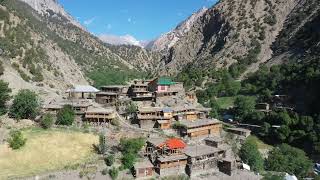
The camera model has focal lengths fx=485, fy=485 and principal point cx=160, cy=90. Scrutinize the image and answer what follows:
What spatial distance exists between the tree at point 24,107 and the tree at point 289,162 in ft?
113

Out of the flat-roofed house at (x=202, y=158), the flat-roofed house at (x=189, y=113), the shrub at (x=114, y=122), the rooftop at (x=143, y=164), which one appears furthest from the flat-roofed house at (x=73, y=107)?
the flat-roofed house at (x=202, y=158)

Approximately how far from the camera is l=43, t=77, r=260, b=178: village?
200 ft

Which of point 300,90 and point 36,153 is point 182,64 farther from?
point 36,153

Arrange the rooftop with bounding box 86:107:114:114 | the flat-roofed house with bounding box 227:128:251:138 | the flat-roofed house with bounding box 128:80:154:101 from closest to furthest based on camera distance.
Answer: the rooftop with bounding box 86:107:114:114 < the flat-roofed house with bounding box 128:80:154:101 < the flat-roofed house with bounding box 227:128:251:138

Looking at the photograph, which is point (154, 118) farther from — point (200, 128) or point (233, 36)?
point (233, 36)

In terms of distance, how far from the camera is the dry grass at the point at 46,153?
57428 mm

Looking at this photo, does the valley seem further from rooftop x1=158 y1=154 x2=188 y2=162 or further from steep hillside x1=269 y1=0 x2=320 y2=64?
steep hillside x1=269 y1=0 x2=320 y2=64

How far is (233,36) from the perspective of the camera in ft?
481

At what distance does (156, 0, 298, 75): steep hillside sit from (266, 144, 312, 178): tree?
179 ft

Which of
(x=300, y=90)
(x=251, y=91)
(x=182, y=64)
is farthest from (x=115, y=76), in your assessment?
(x=300, y=90)

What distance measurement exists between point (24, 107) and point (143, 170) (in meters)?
20.9

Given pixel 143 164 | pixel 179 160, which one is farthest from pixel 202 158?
pixel 143 164

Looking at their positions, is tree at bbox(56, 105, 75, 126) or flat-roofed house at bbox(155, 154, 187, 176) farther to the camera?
tree at bbox(56, 105, 75, 126)

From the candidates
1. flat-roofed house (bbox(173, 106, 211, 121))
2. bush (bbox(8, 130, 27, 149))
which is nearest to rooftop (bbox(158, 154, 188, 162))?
flat-roofed house (bbox(173, 106, 211, 121))
